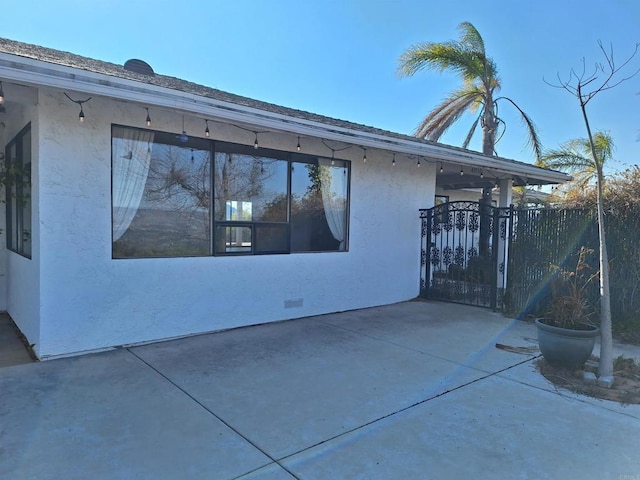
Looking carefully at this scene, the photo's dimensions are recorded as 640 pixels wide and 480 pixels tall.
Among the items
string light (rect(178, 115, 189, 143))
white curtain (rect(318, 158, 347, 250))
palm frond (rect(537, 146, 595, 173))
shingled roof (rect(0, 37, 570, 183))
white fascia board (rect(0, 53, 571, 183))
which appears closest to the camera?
white fascia board (rect(0, 53, 571, 183))

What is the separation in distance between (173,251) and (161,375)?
6.02 feet

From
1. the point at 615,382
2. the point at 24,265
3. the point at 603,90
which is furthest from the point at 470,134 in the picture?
the point at 24,265

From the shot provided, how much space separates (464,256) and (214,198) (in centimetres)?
545

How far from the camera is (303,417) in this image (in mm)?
3262

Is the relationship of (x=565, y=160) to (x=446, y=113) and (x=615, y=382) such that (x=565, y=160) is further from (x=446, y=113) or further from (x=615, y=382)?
(x=615, y=382)

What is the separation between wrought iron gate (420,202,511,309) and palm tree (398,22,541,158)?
186 inches

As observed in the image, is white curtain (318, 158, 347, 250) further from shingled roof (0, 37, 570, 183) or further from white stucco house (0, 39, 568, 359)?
shingled roof (0, 37, 570, 183)

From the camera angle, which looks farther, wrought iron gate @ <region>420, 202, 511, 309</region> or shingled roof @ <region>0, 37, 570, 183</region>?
wrought iron gate @ <region>420, 202, 511, 309</region>

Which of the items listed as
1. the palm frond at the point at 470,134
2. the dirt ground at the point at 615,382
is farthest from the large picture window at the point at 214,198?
the palm frond at the point at 470,134

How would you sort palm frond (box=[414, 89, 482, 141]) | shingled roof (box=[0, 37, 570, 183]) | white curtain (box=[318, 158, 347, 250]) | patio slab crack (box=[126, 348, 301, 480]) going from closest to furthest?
patio slab crack (box=[126, 348, 301, 480]) → shingled roof (box=[0, 37, 570, 183]) → white curtain (box=[318, 158, 347, 250]) → palm frond (box=[414, 89, 482, 141])

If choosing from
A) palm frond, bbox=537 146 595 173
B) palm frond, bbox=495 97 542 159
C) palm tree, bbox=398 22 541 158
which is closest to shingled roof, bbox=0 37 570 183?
palm tree, bbox=398 22 541 158

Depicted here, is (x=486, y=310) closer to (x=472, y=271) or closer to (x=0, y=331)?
(x=472, y=271)

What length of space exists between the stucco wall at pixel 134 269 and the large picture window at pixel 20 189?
855 mm

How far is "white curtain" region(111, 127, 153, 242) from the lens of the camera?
4.91 meters
